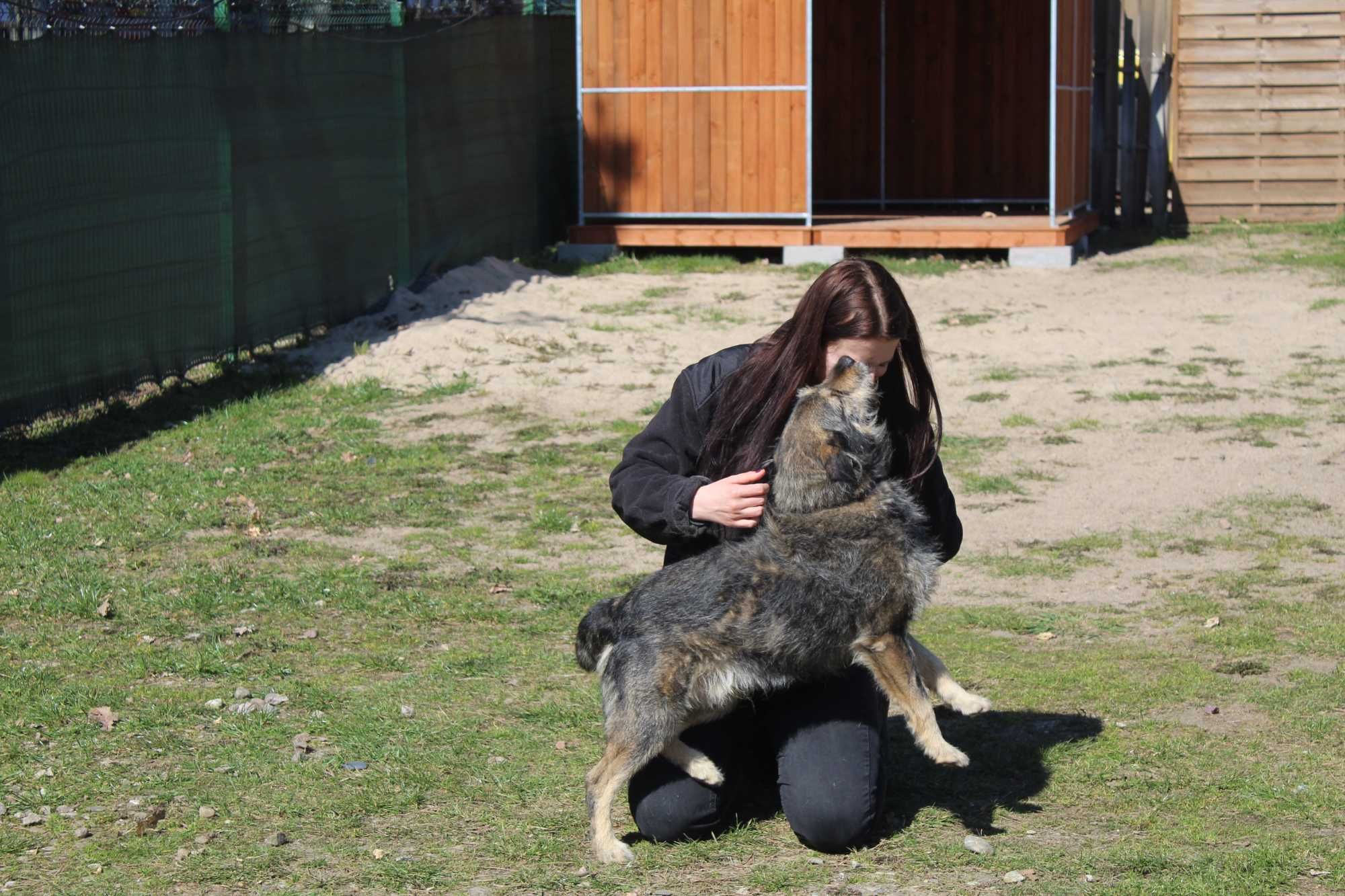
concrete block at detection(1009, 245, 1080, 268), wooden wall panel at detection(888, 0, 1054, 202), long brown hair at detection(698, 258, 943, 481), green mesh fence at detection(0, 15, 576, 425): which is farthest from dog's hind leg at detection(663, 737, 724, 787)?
wooden wall panel at detection(888, 0, 1054, 202)

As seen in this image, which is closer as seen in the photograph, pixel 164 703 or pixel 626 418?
pixel 164 703

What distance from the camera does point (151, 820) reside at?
435 cm

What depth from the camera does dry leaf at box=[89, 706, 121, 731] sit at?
509 cm

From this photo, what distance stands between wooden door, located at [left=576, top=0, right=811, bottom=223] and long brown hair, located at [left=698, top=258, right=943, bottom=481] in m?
11.6

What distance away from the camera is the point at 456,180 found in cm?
1454

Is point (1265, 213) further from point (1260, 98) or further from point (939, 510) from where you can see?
point (939, 510)

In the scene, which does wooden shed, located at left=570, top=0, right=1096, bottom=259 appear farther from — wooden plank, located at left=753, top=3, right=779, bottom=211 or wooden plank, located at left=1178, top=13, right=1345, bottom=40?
wooden plank, located at left=1178, top=13, right=1345, bottom=40

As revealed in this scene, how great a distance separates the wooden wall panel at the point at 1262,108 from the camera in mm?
17234

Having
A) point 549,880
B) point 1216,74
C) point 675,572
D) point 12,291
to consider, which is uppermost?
point 1216,74

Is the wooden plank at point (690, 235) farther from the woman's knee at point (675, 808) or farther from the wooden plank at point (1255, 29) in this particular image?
the woman's knee at point (675, 808)

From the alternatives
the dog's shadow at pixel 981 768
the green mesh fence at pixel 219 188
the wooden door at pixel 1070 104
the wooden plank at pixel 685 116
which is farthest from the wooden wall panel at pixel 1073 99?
the dog's shadow at pixel 981 768

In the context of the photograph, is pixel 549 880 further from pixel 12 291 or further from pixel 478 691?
pixel 12 291

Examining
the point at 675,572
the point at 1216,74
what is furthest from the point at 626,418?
the point at 1216,74

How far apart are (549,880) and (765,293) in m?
10.3
